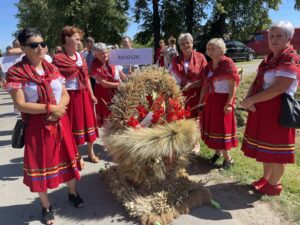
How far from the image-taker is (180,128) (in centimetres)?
346

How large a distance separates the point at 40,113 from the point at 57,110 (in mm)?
159

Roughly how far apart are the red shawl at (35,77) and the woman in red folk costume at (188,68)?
2074 millimetres

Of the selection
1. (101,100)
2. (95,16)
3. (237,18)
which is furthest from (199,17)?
(101,100)

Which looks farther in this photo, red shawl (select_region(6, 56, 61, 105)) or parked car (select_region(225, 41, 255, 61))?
parked car (select_region(225, 41, 255, 61))

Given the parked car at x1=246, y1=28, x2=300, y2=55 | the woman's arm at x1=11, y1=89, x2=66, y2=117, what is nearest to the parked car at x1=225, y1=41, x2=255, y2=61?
the parked car at x1=246, y1=28, x2=300, y2=55

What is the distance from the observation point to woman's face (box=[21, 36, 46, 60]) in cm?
312

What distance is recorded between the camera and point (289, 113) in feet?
11.0

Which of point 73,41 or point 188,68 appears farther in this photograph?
point 188,68

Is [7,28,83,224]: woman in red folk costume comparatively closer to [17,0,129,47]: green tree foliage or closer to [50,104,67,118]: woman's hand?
[50,104,67,118]: woman's hand

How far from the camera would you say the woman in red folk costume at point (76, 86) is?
4.43 m

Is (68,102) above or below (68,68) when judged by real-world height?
below

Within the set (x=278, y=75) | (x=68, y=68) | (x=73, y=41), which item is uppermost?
(x=73, y=41)

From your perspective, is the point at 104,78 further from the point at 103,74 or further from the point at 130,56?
the point at 130,56

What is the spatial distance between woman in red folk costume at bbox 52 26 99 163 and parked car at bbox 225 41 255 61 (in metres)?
18.6
